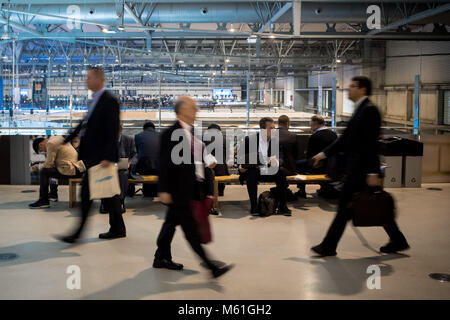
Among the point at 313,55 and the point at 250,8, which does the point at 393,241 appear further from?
the point at 250,8

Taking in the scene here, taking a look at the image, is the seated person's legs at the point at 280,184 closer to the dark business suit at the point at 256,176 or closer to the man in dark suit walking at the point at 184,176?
the dark business suit at the point at 256,176

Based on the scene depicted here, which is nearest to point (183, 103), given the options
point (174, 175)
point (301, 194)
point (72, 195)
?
point (174, 175)

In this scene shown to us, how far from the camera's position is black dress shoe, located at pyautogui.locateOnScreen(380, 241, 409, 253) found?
5.00 m

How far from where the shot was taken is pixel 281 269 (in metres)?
4.54

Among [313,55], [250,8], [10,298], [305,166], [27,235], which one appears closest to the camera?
[10,298]

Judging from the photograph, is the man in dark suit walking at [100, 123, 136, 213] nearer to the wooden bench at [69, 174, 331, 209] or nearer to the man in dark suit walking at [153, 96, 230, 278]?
the wooden bench at [69, 174, 331, 209]

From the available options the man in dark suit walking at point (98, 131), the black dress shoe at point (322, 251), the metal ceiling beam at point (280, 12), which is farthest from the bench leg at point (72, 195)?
the metal ceiling beam at point (280, 12)

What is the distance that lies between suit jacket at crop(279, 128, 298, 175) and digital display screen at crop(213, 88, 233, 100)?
3.96m

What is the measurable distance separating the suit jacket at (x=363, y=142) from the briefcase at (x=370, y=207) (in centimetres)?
16

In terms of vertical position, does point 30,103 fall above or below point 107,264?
above

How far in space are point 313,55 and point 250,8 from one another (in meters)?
2.91

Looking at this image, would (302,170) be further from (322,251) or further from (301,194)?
(322,251)
